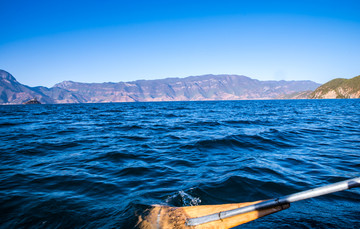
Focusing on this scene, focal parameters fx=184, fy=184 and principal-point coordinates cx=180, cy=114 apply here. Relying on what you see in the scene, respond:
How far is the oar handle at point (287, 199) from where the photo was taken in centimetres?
230

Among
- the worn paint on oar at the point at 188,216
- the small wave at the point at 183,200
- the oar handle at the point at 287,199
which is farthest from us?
the small wave at the point at 183,200

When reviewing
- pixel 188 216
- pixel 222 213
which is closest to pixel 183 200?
pixel 188 216

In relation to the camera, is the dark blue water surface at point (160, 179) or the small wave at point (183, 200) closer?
the dark blue water surface at point (160, 179)

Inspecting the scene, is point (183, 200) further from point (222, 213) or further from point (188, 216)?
point (222, 213)

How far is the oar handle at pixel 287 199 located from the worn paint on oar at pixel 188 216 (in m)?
0.07

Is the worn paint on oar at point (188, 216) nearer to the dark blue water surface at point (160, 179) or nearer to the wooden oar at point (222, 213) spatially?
the wooden oar at point (222, 213)

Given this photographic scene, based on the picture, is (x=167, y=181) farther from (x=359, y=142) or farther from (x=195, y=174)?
(x=359, y=142)

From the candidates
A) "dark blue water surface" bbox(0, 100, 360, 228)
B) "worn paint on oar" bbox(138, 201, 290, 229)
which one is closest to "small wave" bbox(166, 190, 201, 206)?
"dark blue water surface" bbox(0, 100, 360, 228)

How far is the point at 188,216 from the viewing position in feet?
9.95

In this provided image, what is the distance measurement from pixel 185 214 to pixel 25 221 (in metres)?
3.00

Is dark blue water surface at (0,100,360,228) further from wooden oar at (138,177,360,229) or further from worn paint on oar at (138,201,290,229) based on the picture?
wooden oar at (138,177,360,229)

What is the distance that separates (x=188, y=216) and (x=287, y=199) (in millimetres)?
1526

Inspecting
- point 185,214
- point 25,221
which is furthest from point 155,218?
point 25,221

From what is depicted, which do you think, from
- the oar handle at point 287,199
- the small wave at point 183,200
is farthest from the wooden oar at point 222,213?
the small wave at point 183,200
